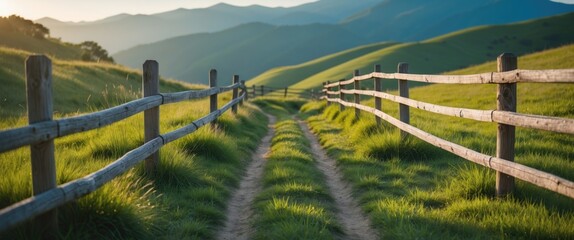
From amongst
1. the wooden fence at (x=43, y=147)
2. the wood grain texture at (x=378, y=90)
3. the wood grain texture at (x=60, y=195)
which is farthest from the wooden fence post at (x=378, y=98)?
the wooden fence at (x=43, y=147)

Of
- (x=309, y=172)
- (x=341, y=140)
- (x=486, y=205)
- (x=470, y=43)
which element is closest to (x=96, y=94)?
(x=341, y=140)

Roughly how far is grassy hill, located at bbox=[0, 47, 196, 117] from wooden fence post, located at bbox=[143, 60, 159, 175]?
5316 mm

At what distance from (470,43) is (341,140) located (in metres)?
116

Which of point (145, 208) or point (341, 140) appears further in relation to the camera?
point (341, 140)

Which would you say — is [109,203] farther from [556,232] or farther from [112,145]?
[556,232]

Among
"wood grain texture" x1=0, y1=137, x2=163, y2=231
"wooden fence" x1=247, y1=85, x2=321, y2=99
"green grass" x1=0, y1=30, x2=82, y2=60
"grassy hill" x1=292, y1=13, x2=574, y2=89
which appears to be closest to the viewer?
"wood grain texture" x1=0, y1=137, x2=163, y2=231

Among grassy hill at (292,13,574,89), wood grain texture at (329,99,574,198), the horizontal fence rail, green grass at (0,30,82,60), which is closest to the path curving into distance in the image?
wood grain texture at (329,99,574,198)

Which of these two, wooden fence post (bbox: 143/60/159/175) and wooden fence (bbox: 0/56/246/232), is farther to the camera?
wooden fence post (bbox: 143/60/159/175)

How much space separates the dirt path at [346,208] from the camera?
4926 mm

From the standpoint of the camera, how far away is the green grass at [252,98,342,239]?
4.58m

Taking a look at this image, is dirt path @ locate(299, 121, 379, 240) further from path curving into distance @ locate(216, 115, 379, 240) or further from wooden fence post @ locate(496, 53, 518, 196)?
wooden fence post @ locate(496, 53, 518, 196)

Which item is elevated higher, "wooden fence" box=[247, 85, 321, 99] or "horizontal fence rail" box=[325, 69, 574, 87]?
"horizontal fence rail" box=[325, 69, 574, 87]

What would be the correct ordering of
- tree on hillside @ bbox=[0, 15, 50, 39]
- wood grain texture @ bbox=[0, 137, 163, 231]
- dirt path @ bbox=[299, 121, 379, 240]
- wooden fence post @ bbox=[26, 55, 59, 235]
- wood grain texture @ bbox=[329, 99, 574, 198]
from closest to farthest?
wood grain texture @ bbox=[0, 137, 163, 231] → wooden fence post @ bbox=[26, 55, 59, 235] → wood grain texture @ bbox=[329, 99, 574, 198] → dirt path @ bbox=[299, 121, 379, 240] → tree on hillside @ bbox=[0, 15, 50, 39]

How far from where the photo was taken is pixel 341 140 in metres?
11.3
